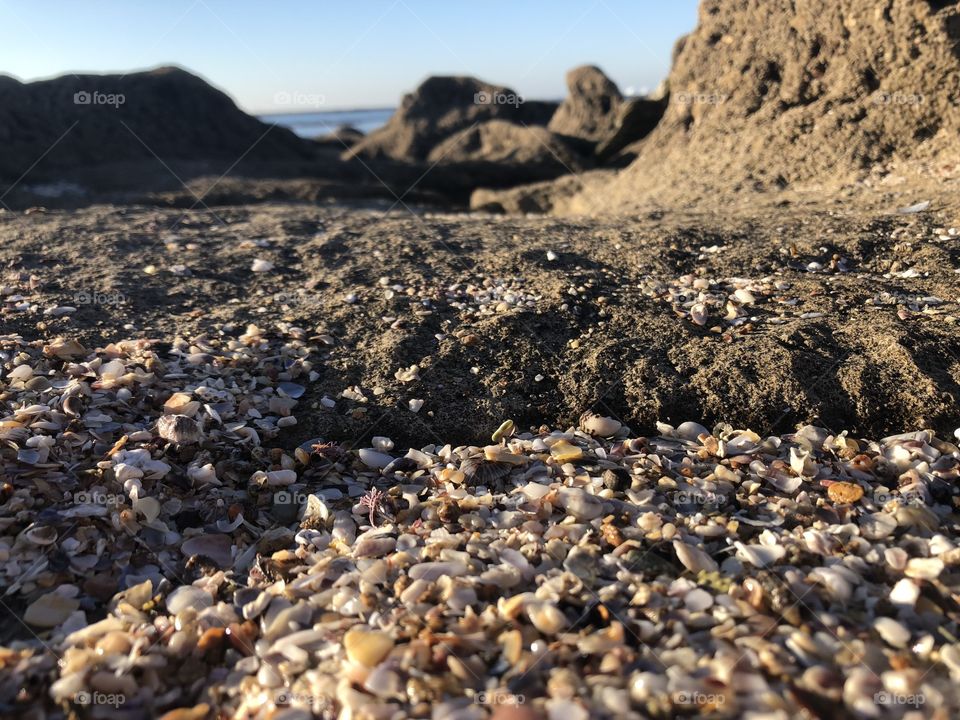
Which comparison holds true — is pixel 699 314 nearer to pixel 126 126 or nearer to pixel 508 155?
pixel 508 155

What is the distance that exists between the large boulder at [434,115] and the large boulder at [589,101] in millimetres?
1537

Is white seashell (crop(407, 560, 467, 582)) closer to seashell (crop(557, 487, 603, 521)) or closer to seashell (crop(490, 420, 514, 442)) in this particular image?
seashell (crop(557, 487, 603, 521))

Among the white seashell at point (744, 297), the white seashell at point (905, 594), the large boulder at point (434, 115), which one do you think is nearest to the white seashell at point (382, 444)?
the white seashell at point (905, 594)

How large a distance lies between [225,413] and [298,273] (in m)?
1.64

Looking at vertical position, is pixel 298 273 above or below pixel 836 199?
below

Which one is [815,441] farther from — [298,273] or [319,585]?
[298,273]

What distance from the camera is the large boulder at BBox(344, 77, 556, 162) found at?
19.6m

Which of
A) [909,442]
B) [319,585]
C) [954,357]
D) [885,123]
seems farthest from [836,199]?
[319,585]

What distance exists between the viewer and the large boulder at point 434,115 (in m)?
19.6

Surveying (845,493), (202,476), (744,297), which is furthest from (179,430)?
(744,297)

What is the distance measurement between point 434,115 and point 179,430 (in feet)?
64.3

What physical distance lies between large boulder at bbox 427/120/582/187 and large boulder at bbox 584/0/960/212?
5.14m

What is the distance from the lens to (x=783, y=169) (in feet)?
19.9

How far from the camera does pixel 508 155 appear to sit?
1487 cm
